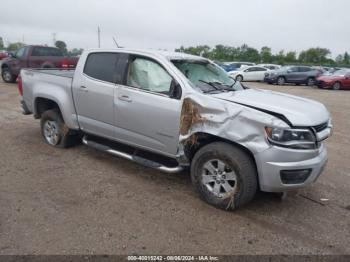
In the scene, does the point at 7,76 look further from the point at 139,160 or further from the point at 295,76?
the point at 295,76

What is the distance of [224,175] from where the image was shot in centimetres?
367

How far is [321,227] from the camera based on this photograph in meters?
3.46

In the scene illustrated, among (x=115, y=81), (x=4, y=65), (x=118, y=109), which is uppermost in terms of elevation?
(x=115, y=81)

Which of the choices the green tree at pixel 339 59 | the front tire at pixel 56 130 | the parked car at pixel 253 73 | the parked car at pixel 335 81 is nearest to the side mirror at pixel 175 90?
the front tire at pixel 56 130

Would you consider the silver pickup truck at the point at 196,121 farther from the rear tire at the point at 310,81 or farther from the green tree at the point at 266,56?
the green tree at the point at 266,56

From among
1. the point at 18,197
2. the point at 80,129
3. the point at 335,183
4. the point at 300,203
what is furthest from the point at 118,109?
the point at 335,183

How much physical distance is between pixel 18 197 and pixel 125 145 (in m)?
1.61

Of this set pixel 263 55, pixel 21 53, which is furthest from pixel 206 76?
pixel 263 55

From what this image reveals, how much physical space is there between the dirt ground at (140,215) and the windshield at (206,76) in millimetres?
1381

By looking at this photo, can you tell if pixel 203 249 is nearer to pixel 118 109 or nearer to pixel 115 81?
A: pixel 118 109

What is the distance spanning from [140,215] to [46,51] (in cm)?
1324

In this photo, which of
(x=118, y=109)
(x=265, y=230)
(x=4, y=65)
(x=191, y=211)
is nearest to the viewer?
(x=265, y=230)

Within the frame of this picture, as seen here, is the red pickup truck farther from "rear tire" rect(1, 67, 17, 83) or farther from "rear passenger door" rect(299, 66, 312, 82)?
"rear passenger door" rect(299, 66, 312, 82)

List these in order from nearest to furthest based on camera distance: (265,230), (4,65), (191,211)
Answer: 1. (265,230)
2. (191,211)
3. (4,65)
